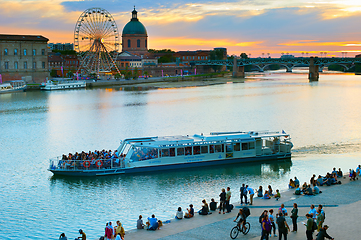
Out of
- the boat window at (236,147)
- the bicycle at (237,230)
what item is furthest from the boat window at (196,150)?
the bicycle at (237,230)

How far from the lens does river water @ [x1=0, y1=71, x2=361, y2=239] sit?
70.3 feet

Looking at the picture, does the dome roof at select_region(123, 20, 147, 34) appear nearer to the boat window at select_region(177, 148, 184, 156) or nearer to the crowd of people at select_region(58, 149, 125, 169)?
the boat window at select_region(177, 148, 184, 156)

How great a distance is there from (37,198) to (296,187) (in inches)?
564

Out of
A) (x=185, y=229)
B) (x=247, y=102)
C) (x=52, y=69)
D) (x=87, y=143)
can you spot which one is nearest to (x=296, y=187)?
(x=185, y=229)

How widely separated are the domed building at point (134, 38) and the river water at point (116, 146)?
346ft

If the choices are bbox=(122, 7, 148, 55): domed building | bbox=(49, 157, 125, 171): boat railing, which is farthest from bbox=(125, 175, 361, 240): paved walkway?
bbox=(122, 7, 148, 55): domed building

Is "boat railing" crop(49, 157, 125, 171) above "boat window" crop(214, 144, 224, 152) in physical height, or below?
below

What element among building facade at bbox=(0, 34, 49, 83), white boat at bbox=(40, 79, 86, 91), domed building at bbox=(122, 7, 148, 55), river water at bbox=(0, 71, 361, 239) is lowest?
river water at bbox=(0, 71, 361, 239)

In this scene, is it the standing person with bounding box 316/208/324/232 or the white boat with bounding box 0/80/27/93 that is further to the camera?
the white boat with bounding box 0/80/27/93

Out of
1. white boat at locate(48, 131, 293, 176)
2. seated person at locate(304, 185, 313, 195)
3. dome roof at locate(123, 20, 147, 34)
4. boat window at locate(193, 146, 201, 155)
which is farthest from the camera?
dome roof at locate(123, 20, 147, 34)

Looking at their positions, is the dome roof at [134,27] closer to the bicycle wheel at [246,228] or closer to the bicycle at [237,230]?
the bicycle wheel at [246,228]

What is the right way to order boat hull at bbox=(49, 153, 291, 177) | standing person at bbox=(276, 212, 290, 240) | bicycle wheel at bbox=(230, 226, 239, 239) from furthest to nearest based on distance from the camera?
boat hull at bbox=(49, 153, 291, 177)
bicycle wheel at bbox=(230, 226, 239, 239)
standing person at bbox=(276, 212, 290, 240)

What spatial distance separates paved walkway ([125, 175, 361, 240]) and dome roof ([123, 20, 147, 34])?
162m

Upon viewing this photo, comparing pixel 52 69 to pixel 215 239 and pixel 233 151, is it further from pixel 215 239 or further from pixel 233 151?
pixel 215 239
